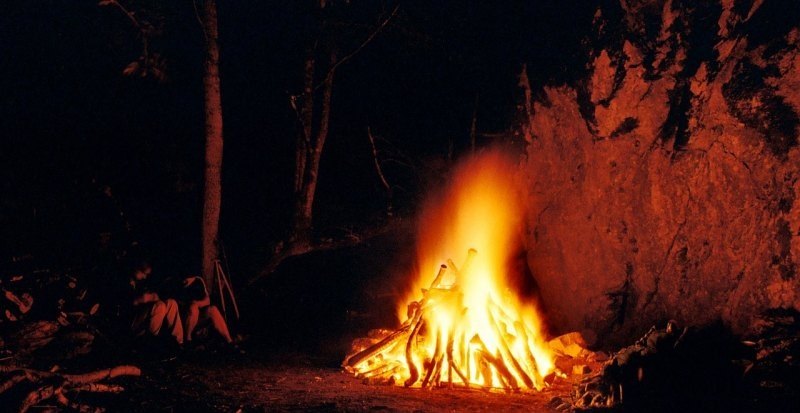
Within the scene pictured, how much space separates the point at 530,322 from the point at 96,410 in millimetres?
5499

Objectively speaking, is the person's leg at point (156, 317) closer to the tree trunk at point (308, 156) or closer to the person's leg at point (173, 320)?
the person's leg at point (173, 320)

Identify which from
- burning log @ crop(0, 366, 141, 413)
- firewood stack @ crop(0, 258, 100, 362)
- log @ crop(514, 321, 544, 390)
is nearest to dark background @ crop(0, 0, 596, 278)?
firewood stack @ crop(0, 258, 100, 362)

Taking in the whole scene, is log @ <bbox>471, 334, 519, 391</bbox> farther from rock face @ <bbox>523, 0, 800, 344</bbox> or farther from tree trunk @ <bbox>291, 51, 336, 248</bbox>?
tree trunk @ <bbox>291, 51, 336, 248</bbox>

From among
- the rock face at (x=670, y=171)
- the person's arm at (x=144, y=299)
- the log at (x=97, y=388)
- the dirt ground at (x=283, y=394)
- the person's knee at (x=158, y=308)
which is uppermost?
the rock face at (x=670, y=171)

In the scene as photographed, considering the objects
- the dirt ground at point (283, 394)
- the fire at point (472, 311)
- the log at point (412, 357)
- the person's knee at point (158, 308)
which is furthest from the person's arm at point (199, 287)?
the log at point (412, 357)

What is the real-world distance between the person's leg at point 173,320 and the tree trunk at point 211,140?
1.58 m

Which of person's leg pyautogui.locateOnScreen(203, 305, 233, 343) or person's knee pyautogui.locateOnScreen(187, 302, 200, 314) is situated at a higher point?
person's knee pyautogui.locateOnScreen(187, 302, 200, 314)

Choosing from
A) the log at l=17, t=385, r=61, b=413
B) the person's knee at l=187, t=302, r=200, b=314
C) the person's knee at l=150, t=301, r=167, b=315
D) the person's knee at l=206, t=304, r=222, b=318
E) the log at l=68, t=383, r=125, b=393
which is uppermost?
the person's knee at l=150, t=301, r=167, b=315

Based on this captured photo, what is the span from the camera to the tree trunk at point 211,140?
9.98 metres

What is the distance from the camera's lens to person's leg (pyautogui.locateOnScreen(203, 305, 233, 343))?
9.01 m

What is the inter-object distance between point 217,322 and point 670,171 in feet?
21.9

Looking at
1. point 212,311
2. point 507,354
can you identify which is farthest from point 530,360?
point 212,311

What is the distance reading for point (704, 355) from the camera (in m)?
→ 5.54

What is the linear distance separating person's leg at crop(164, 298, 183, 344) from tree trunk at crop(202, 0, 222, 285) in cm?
158
